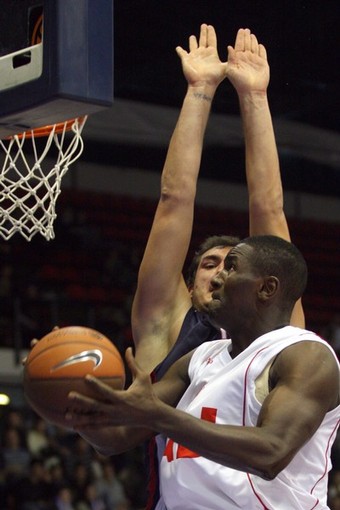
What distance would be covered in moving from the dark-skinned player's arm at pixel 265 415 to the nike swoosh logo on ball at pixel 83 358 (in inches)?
13.4

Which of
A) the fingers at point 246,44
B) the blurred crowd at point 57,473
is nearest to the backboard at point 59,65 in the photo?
the fingers at point 246,44

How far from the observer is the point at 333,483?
435 inches

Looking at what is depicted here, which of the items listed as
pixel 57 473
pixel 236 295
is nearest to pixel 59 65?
pixel 236 295

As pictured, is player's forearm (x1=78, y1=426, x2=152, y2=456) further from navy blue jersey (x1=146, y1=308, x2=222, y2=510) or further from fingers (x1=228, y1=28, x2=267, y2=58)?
fingers (x1=228, y1=28, x2=267, y2=58)

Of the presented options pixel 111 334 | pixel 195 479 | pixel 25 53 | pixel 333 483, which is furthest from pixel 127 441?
pixel 111 334

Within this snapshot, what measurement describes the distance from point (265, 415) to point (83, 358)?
0.50m

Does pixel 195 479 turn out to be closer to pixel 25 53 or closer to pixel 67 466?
pixel 25 53

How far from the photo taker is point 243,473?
329 centimetres

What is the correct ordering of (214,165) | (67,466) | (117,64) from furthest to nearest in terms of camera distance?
(214,165) → (67,466) → (117,64)

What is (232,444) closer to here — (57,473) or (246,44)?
(246,44)

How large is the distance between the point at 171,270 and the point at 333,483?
7.39 meters

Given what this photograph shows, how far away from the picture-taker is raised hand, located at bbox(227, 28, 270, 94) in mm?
4441

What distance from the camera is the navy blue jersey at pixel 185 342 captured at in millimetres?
3820

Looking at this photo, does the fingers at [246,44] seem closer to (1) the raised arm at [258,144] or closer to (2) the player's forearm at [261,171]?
(1) the raised arm at [258,144]
